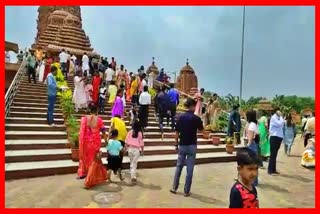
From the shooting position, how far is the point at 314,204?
6863 millimetres

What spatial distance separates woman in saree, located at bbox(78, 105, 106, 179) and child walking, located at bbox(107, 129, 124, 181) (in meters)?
0.29

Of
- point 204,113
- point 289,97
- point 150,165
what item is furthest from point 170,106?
point 289,97

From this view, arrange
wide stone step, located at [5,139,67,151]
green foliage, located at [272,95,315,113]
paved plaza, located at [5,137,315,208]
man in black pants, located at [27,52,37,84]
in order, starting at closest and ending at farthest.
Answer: paved plaza, located at [5,137,315,208] < wide stone step, located at [5,139,67,151] < man in black pants, located at [27,52,37,84] < green foliage, located at [272,95,315,113]

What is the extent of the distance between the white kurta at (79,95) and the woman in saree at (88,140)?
220 inches

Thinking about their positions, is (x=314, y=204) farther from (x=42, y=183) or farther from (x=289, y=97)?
(x=289, y=97)

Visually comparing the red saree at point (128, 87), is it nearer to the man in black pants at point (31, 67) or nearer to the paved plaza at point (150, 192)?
the man in black pants at point (31, 67)

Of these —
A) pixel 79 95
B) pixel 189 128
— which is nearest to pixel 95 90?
pixel 79 95

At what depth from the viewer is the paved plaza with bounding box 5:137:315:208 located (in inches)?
250

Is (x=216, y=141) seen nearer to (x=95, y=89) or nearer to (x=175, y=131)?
(x=95, y=89)

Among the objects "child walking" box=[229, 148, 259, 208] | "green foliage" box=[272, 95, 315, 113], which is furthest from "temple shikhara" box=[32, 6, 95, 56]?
"green foliage" box=[272, 95, 315, 113]

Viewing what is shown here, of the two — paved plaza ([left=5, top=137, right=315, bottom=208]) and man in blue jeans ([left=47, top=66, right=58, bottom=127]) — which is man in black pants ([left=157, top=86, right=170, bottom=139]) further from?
paved plaza ([left=5, top=137, right=315, bottom=208])

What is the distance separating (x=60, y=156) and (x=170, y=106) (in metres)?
4.90

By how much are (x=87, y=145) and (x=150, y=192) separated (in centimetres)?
177

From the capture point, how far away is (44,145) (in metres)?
9.73
